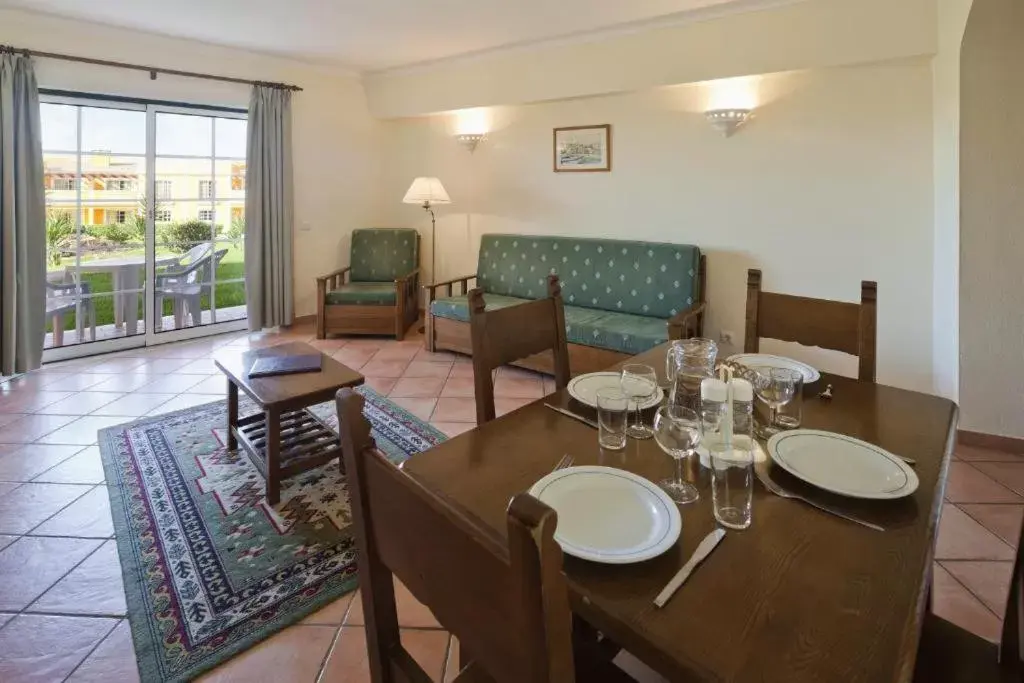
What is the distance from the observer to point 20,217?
382cm

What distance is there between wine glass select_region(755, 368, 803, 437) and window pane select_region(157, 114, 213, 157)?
5.16 m

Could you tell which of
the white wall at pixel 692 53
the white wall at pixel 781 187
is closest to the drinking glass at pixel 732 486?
the white wall at pixel 781 187

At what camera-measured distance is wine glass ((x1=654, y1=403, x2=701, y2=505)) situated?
1.10 meters

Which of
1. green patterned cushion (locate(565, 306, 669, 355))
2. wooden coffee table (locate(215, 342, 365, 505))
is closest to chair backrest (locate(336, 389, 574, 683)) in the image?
wooden coffee table (locate(215, 342, 365, 505))

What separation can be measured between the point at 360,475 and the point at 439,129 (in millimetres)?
5331

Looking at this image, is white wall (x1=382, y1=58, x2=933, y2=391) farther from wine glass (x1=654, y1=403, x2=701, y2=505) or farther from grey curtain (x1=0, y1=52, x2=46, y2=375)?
grey curtain (x1=0, y1=52, x2=46, y2=375)

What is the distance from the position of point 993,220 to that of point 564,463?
274cm

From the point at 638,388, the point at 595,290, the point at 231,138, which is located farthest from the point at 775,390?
the point at 231,138

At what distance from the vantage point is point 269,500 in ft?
7.80

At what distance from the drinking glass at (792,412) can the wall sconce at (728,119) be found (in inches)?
112

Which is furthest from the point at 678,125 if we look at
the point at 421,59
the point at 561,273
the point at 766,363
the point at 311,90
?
the point at 311,90

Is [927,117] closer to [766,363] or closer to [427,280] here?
[766,363]

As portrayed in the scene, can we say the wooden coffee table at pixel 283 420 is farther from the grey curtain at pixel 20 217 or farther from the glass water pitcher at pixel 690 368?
the grey curtain at pixel 20 217

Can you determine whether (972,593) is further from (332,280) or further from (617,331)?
(332,280)
